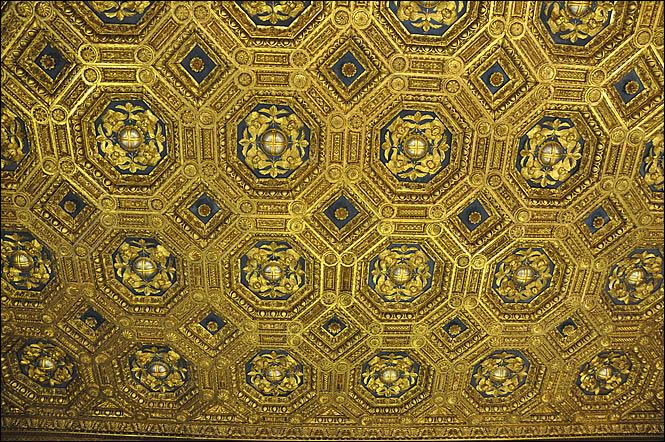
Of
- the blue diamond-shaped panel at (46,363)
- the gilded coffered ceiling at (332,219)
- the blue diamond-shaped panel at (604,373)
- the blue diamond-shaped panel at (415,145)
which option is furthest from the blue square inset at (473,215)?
the blue diamond-shaped panel at (46,363)

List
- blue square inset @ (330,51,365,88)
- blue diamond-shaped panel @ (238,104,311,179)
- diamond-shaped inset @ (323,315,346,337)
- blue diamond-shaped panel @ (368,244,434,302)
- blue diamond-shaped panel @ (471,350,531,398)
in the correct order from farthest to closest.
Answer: blue diamond-shaped panel @ (471,350,531,398)
diamond-shaped inset @ (323,315,346,337)
blue diamond-shaped panel @ (368,244,434,302)
blue diamond-shaped panel @ (238,104,311,179)
blue square inset @ (330,51,365,88)

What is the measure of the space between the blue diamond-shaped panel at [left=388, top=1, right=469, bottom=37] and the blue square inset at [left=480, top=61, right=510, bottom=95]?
105cm

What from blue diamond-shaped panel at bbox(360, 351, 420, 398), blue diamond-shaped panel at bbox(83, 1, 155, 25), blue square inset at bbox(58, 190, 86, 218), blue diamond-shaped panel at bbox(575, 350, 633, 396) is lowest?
blue diamond-shaped panel at bbox(575, 350, 633, 396)

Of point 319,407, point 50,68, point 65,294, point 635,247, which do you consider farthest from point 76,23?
point 635,247

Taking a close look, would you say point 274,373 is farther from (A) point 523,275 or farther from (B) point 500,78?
(B) point 500,78

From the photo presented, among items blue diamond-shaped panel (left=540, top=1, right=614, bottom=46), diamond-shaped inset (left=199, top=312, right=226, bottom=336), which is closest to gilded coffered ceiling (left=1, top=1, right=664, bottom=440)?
blue diamond-shaped panel (left=540, top=1, right=614, bottom=46)

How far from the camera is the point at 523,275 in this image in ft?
36.2

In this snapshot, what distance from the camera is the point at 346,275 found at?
432 inches

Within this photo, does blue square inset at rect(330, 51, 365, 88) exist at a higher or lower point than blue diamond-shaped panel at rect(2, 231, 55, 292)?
higher

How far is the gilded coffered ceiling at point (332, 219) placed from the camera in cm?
923

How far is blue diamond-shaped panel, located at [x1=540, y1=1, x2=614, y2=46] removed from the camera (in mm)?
8992

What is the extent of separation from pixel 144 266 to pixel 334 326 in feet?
12.9

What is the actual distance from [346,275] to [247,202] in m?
2.41

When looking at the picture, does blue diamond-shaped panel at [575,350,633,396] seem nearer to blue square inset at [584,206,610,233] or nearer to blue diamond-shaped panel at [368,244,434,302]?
blue square inset at [584,206,610,233]
